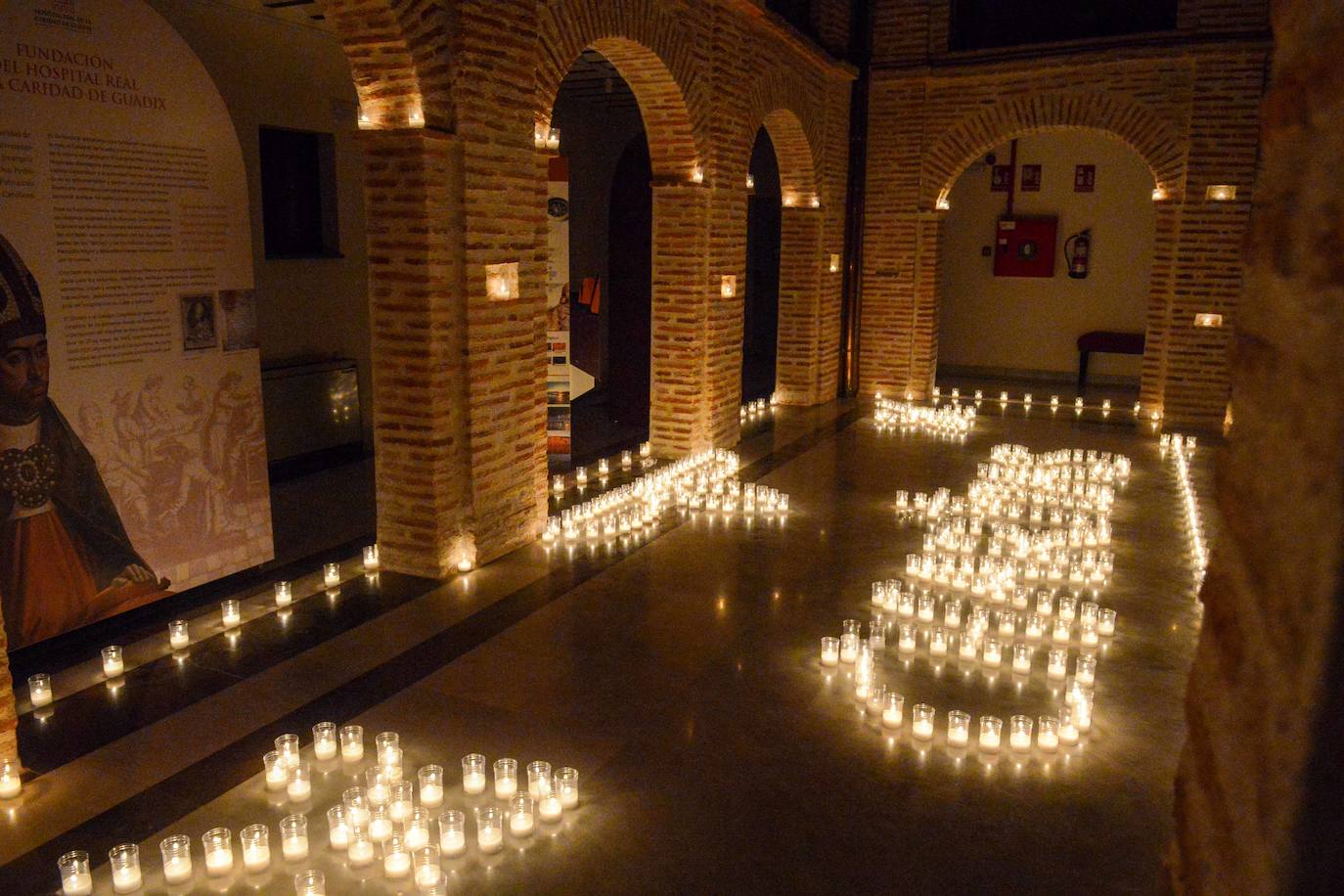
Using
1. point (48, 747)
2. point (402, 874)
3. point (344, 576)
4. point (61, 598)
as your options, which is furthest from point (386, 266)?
point (402, 874)

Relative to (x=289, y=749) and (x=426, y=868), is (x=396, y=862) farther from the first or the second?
(x=289, y=749)

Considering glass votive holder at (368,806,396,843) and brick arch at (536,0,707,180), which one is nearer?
glass votive holder at (368,806,396,843)

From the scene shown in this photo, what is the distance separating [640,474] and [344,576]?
3302mm

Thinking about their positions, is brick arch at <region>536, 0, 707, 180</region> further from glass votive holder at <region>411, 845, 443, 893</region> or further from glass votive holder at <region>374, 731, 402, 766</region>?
glass votive holder at <region>411, 845, 443, 893</region>

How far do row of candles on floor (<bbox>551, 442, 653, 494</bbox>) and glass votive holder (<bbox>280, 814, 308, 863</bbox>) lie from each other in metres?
4.80

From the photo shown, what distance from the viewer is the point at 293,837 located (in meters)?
3.41

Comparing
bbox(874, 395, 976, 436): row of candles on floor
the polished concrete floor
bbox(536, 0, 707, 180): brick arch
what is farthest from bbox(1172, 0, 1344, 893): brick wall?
bbox(874, 395, 976, 436): row of candles on floor

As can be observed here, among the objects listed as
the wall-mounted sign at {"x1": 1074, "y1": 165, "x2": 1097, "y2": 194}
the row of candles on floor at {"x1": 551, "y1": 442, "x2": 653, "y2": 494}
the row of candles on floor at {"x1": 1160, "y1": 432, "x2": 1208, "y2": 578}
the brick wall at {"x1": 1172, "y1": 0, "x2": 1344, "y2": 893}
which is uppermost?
the wall-mounted sign at {"x1": 1074, "y1": 165, "x2": 1097, "y2": 194}

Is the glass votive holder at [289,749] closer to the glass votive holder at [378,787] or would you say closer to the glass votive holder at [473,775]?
the glass votive holder at [378,787]

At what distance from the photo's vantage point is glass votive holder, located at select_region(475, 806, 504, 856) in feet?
11.5

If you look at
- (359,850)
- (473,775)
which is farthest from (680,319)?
(359,850)

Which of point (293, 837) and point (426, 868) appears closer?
point (426, 868)

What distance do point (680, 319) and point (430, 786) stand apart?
6.15 m

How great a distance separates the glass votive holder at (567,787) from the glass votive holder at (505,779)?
0.16 m
